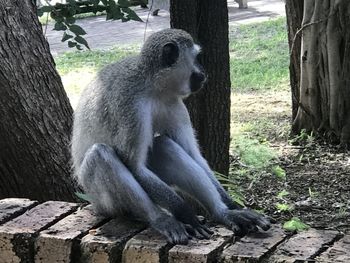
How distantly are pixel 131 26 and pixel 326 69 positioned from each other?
945 cm

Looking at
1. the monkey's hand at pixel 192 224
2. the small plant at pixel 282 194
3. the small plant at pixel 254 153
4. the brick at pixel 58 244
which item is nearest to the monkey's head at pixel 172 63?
the monkey's hand at pixel 192 224

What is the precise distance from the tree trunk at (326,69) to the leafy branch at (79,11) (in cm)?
275

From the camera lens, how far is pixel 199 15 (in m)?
5.55

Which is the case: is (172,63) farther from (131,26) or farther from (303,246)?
(131,26)

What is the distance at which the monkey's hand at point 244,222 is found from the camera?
10.1ft

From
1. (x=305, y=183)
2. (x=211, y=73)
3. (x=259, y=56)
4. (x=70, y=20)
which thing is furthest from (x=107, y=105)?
(x=259, y=56)

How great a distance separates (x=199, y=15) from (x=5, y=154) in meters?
1.93

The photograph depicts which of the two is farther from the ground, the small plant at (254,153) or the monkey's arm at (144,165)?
the monkey's arm at (144,165)

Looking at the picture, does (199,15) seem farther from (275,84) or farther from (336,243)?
(275,84)

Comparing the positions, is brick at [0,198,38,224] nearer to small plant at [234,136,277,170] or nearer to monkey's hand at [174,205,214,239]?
monkey's hand at [174,205,214,239]

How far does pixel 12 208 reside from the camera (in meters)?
3.30

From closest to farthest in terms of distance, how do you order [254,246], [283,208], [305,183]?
[254,246] → [283,208] → [305,183]

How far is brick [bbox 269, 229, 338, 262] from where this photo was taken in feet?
8.89

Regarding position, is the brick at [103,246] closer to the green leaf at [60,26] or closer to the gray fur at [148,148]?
the gray fur at [148,148]
